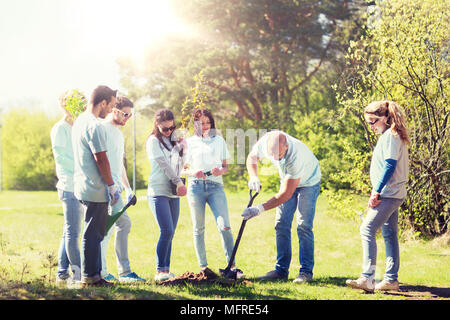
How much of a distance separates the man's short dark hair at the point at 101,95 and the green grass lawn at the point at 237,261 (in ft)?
5.54

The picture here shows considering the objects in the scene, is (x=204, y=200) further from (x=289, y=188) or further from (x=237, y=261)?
(x=237, y=261)

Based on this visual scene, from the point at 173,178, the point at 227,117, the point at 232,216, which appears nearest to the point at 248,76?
the point at 227,117

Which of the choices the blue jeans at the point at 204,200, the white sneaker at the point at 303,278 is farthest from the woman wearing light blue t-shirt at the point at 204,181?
the white sneaker at the point at 303,278

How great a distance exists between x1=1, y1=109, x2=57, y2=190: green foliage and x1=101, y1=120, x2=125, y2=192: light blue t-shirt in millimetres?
25984

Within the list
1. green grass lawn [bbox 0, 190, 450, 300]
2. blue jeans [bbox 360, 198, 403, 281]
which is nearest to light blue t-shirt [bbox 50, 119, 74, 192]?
green grass lawn [bbox 0, 190, 450, 300]

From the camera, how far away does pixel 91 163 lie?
4.00 meters

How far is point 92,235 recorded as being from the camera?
13.2ft

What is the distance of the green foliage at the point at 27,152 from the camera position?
28844mm

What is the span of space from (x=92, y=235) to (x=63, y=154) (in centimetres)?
98

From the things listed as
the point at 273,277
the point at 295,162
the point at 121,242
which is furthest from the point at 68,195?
the point at 273,277

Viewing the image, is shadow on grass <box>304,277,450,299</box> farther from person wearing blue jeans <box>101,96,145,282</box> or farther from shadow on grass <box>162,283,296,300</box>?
person wearing blue jeans <box>101,96,145,282</box>

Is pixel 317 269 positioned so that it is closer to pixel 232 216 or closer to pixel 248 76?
pixel 232 216

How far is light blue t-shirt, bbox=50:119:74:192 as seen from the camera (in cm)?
→ 448

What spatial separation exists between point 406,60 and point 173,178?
4.72 metres
